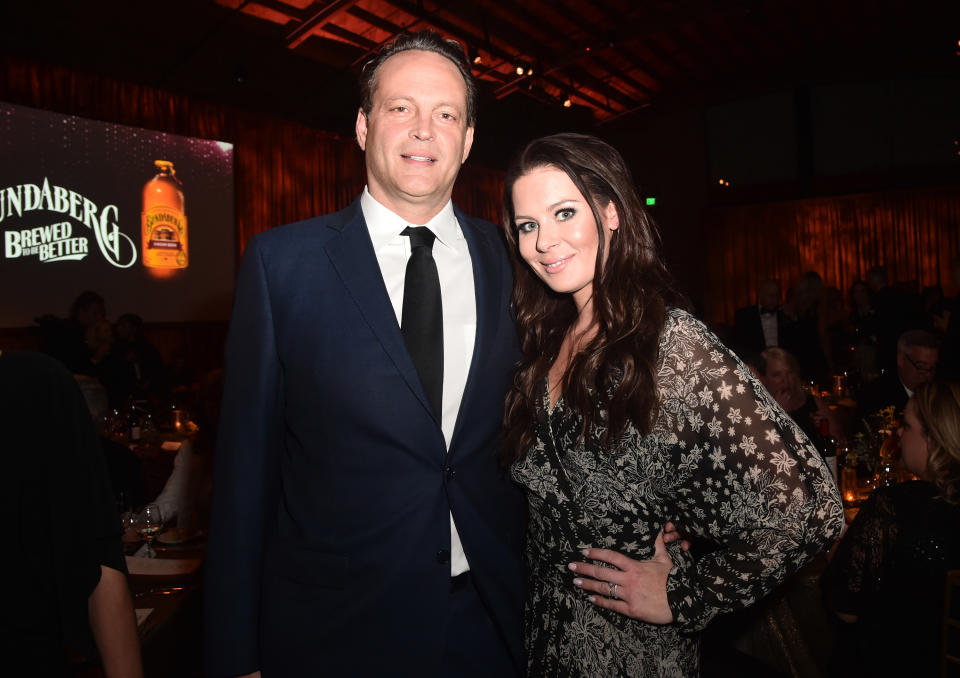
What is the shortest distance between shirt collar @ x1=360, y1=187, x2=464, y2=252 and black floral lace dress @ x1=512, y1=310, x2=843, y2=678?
0.44 m

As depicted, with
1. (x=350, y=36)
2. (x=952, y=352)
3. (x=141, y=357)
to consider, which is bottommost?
(x=952, y=352)

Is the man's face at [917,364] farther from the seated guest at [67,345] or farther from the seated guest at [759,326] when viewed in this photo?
the seated guest at [67,345]

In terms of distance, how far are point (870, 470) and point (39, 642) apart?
3053 millimetres

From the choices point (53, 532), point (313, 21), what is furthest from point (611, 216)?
point (313, 21)

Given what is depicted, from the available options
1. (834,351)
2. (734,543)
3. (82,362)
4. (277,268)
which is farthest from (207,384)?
(834,351)

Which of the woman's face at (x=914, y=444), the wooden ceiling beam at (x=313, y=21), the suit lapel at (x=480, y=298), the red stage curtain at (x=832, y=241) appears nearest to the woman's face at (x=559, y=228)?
the suit lapel at (x=480, y=298)

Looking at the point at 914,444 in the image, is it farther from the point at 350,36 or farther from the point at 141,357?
→ the point at 350,36

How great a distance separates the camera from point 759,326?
Result: 256 inches

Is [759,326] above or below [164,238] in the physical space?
below

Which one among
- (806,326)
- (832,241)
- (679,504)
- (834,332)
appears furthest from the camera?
(832,241)

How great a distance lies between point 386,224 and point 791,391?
→ 9.05 feet

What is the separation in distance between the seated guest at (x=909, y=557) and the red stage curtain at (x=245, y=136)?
7.75 meters

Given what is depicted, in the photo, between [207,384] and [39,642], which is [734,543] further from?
[207,384]

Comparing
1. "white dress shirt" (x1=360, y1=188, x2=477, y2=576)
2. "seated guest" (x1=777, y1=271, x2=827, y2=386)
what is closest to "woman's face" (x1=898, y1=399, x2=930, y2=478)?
"white dress shirt" (x1=360, y1=188, x2=477, y2=576)
